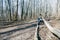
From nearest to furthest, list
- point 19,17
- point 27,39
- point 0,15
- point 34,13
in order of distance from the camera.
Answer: point 27,39 < point 0,15 < point 19,17 < point 34,13

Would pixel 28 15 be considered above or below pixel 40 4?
below

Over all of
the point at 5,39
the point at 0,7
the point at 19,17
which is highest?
the point at 0,7

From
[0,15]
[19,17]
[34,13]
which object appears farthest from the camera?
[34,13]

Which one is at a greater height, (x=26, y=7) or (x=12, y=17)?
(x=26, y=7)

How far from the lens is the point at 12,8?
20.4 meters

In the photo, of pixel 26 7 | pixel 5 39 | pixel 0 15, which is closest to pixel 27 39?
pixel 5 39

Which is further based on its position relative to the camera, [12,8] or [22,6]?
[22,6]

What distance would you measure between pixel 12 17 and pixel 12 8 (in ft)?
3.99

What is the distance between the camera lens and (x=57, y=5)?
21.6 m

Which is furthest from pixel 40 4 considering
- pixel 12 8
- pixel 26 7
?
pixel 12 8

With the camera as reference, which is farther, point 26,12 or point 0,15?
point 26,12

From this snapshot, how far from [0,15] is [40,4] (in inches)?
213

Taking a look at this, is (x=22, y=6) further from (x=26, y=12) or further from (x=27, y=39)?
(x=27, y=39)

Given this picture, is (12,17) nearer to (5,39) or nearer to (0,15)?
(0,15)
